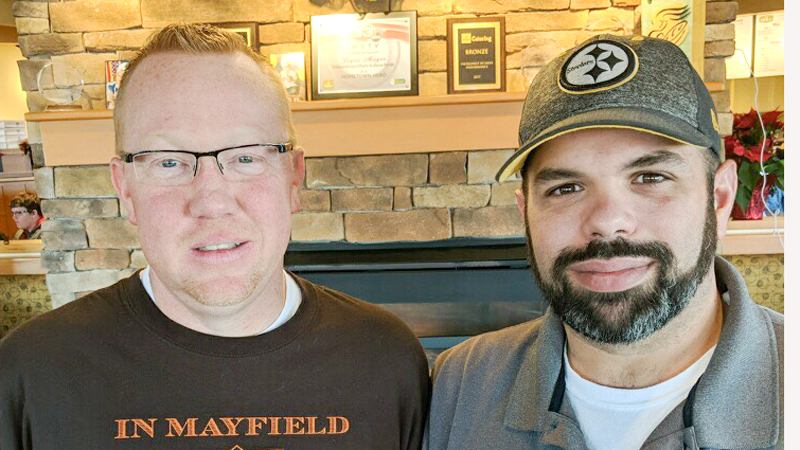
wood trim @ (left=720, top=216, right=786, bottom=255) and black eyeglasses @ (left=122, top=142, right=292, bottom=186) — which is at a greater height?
black eyeglasses @ (left=122, top=142, right=292, bottom=186)

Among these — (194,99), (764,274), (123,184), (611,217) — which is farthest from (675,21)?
(123,184)

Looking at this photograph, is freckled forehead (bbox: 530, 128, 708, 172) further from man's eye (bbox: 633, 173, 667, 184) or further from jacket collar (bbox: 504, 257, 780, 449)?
jacket collar (bbox: 504, 257, 780, 449)

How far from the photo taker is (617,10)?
9.55 ft

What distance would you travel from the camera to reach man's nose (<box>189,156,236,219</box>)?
1.12m

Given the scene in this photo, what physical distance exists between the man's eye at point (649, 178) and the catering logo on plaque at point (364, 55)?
2.02 m

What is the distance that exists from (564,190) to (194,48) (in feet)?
2.42

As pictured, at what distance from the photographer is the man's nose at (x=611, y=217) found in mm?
1007

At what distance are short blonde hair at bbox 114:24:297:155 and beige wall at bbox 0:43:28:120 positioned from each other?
6050 mm

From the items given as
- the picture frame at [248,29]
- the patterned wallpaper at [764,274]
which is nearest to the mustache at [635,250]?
the picture frame at [248,29]

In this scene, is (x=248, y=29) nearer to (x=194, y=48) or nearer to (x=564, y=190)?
(x=194, y=48)

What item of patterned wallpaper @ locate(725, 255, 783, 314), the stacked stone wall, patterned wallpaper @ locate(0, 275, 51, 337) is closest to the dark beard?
the stacked stone wall

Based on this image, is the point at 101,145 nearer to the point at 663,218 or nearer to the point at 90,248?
the point at 90,248

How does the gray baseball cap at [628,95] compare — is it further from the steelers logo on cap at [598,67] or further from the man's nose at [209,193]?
the man's nose at [209,193]

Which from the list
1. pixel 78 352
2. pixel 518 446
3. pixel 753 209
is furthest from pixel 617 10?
pixel 78 352
